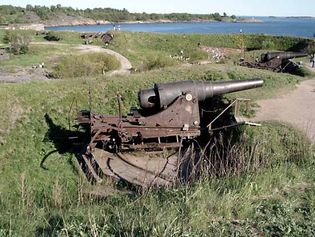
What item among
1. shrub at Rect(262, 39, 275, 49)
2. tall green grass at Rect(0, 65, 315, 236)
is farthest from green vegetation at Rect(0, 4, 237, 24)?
tall green grass at Rect(0, 65, 315, 236)

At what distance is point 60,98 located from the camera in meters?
11.9

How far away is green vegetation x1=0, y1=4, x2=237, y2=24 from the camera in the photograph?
11414cm

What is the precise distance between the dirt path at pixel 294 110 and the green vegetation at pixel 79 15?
276ft

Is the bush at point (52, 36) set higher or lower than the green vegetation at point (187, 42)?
higher

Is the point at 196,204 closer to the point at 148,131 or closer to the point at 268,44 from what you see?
the point at 148,131

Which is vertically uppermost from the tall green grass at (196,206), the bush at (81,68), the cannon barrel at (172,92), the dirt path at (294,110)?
the cannon barrel at (172,92)

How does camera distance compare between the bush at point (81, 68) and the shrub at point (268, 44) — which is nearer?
the bush at point (81, 68)

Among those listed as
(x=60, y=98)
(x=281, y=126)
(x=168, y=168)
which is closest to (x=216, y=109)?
(x=281, y=126)

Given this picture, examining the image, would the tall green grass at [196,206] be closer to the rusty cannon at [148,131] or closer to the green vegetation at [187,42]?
the rusty cannon at [148,131]

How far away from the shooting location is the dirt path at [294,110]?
951 cm

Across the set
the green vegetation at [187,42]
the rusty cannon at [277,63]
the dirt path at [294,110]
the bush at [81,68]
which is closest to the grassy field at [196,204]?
the dirt path at [294,110]

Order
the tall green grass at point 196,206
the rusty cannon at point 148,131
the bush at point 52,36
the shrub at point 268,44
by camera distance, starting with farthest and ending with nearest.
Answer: the bush at point 52,36 → the shrub at point 268,44 → the rusty cannon at point 148,131 → the tall green grass at point 196,206

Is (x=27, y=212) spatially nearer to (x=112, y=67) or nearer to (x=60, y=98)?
(x=60, y=98)

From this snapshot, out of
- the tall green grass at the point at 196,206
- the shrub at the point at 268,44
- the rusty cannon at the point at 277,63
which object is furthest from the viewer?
the shrub at the point at 268,44
